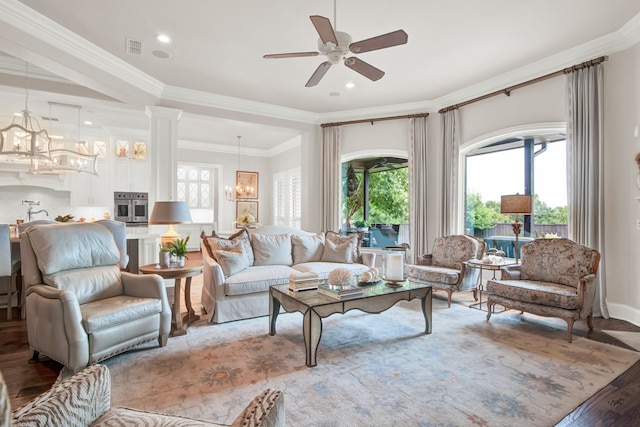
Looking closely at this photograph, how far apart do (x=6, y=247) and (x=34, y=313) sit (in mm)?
1894

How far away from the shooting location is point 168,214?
12.3 ft

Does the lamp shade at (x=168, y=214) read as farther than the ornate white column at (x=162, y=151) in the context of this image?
No

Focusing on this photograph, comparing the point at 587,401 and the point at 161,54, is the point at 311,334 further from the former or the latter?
the point at 161,54

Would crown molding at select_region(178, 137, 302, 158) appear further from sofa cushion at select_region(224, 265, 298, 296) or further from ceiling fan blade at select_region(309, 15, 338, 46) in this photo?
ceiling fan blade at select_region(309, 15, 338, 46)

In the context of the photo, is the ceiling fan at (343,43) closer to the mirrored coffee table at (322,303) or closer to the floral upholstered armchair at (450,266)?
the mirrored coffee table at (322,303)

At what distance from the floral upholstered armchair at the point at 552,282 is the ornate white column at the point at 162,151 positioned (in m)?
4.80

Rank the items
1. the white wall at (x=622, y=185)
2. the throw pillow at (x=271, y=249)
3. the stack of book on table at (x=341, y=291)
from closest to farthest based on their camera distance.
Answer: the stack of book on table at (x=341, y=291) → the white wall at (x=622, y=185) → the throw pillow at (x=271, y=249)

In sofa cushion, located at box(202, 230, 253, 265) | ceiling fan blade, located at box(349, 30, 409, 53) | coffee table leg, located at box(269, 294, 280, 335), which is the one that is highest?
ceiling fan blade, located at box(349, 30, 409, 53)

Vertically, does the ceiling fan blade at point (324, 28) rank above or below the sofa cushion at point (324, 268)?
above

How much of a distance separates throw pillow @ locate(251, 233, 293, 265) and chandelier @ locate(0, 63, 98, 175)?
344 centimetres

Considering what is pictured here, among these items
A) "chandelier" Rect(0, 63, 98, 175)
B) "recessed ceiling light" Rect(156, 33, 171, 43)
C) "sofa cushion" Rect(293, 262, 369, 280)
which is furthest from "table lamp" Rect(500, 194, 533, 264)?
"chandelier" Rect(0, 63, 98, 175)

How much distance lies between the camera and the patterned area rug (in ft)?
→ 6.81

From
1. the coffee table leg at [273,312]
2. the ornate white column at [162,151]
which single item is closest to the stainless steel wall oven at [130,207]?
the ornate white column at [162,151]

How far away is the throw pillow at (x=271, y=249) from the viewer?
177 inches
